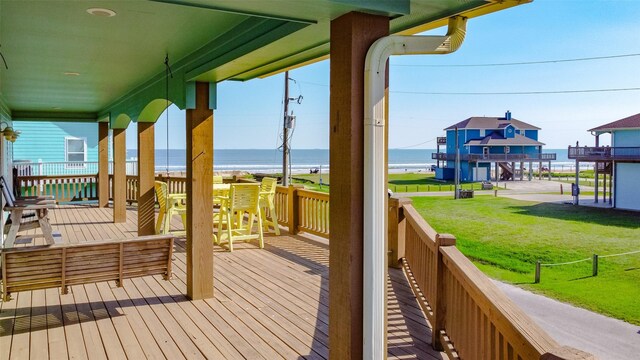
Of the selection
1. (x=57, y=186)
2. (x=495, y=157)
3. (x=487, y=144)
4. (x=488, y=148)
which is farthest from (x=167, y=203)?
(x=488, y=148)

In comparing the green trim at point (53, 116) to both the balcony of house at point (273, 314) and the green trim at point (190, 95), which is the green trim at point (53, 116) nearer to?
the balcony of house at point (273, 314)

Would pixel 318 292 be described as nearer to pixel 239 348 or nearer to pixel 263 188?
pixel 239 348

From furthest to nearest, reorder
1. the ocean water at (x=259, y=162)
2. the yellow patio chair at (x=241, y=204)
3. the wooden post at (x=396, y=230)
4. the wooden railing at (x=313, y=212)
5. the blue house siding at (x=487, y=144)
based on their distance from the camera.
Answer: the ocean water at (x=259, y=162)
the blue house siding at (x=487, y=144)
the wooden railing at (x=313, y=212)
the yellow patio chair at (x=241, y=204)
the wooden post at (x=396, y=230)

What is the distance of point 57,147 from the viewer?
1716 cm

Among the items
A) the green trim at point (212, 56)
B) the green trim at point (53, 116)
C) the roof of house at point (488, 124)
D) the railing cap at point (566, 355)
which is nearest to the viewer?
the railing cap at point (566, 355)

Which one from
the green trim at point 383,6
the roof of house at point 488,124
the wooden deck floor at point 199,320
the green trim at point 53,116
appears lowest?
the wooden deck floor at point 199,320

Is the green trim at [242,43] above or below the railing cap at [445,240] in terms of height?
above

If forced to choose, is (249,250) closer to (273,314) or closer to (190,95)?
(273,314)

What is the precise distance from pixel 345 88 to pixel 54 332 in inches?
128

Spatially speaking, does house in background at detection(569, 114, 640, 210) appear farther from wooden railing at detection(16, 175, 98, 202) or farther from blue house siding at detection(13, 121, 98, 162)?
blue house siding at detection(13, 121, 98, 162)

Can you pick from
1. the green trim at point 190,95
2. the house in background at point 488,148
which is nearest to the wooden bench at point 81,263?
the green trim at point 190,95

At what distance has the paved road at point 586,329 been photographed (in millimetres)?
8117

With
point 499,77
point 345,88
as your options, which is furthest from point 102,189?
point 499,77

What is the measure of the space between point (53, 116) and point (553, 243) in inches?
643
